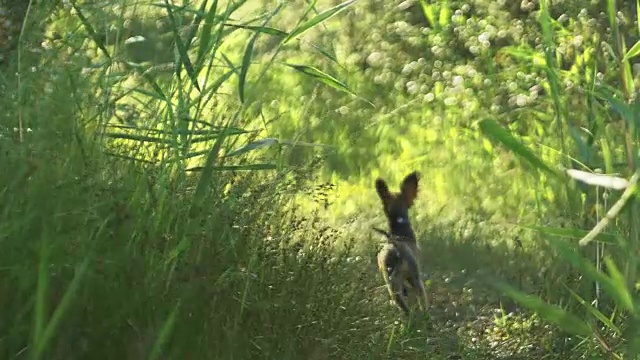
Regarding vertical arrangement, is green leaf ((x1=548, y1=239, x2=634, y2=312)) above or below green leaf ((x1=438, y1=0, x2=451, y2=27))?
below

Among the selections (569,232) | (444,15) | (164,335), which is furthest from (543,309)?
(444,15)

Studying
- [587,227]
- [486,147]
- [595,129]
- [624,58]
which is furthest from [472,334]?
[486,147]

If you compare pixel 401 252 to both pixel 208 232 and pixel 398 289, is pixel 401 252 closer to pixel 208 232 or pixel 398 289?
pixel 398 289

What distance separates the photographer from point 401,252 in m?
4.90

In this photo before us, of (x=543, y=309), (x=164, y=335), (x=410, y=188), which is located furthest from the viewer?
(x=410, y=188)

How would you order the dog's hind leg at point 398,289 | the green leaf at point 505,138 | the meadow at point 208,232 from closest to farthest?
the green leaf at point 505,138 < the meadow at point 208,232 < the dog's hind leg at point 398,289

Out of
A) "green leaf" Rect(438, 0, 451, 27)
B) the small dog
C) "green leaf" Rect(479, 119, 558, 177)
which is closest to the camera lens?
"green leaf" Rect(479, 119, 558, 177)

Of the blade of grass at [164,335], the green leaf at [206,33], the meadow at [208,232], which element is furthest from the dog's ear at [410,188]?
the blade of grass at [164,335]

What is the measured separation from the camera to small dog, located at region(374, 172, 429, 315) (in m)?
4.82

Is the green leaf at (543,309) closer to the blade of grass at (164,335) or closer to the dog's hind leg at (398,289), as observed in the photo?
the blade of grass at (164,335)

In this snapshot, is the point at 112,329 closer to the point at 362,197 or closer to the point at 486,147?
the point at 362,197

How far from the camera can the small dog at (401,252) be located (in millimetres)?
4816

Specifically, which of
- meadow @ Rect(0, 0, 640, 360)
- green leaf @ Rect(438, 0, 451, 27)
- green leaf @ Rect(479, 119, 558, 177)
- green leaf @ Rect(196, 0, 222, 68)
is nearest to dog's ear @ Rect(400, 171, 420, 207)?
meadow @ Rect(0, 0, 640, 360)

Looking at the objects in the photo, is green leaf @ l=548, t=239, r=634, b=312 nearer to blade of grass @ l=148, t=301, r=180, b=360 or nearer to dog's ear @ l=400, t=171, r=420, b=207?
blade of grass @ l=148, t=301, r=180, b=360
